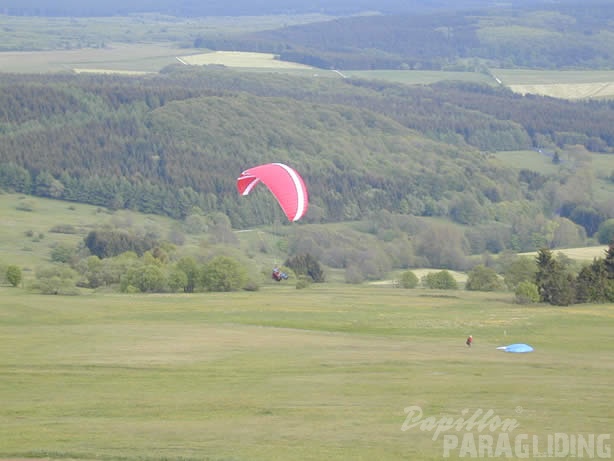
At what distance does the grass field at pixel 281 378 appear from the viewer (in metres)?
31.0

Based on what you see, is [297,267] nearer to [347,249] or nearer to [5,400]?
[347,249]

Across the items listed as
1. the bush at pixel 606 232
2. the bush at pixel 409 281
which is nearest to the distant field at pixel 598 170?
the bush at pixel 606 232

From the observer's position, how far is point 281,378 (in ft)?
134

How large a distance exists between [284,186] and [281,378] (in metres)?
16.9

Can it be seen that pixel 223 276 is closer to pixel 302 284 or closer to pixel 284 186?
pixel 302 284

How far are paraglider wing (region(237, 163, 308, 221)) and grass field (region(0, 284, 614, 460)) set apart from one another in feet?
20.0

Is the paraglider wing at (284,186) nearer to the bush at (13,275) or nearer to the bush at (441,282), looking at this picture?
the bush at (13,275)

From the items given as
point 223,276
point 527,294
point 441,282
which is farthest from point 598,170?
point 527,294

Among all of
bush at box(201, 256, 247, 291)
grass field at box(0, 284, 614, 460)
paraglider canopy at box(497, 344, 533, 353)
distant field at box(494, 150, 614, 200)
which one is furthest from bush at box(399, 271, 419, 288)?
distant field at box(494, 150, 614, 200)

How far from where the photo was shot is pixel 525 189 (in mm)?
175875

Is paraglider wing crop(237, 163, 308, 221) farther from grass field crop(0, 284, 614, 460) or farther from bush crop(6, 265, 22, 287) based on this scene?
bush crop(6, 265, 22, 287)

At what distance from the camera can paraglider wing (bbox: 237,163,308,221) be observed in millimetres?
54750

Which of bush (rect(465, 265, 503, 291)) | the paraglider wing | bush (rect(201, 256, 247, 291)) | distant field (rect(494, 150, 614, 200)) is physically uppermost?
the paraglider wing

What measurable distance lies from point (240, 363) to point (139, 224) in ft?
328
